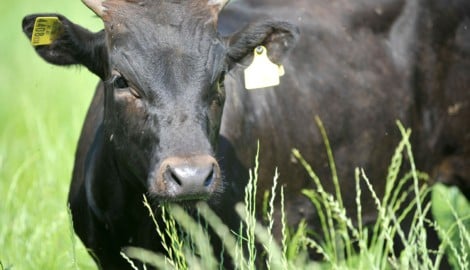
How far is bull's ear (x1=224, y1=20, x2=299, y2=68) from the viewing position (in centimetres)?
691

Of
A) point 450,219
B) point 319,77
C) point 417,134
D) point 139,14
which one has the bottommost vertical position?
point 450,219

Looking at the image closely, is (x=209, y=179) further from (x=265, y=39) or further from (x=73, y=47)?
(x=265, y=39)

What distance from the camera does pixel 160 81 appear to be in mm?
6199

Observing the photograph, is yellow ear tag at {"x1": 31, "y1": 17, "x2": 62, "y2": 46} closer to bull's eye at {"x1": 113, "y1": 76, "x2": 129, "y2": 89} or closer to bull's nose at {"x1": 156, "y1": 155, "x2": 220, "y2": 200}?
bull's eye at {"x1": 113, "y1": 76, "x2": 129, "y2": 89}

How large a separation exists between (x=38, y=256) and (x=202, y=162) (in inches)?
89.9

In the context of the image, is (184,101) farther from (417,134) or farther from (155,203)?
(417,134)

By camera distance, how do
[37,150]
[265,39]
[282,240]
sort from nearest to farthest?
1. [282,240]
2. [265,39]
3. [37,150]

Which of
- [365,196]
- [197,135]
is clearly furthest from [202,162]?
[365,196]

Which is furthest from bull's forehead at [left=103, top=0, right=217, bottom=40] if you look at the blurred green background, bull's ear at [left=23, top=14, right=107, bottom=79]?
the blurred green background

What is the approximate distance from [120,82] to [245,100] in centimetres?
143

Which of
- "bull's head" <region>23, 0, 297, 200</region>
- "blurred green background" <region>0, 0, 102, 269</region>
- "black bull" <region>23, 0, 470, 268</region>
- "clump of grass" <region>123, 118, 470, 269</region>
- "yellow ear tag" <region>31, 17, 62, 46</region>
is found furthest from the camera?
"blurred green background" <region>0, 0, 102, 269</region>

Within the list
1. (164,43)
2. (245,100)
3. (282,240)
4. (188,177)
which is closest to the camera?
(188,177)

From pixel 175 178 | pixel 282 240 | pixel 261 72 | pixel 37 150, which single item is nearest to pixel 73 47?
pixel 261 72

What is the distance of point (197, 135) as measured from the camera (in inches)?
239
